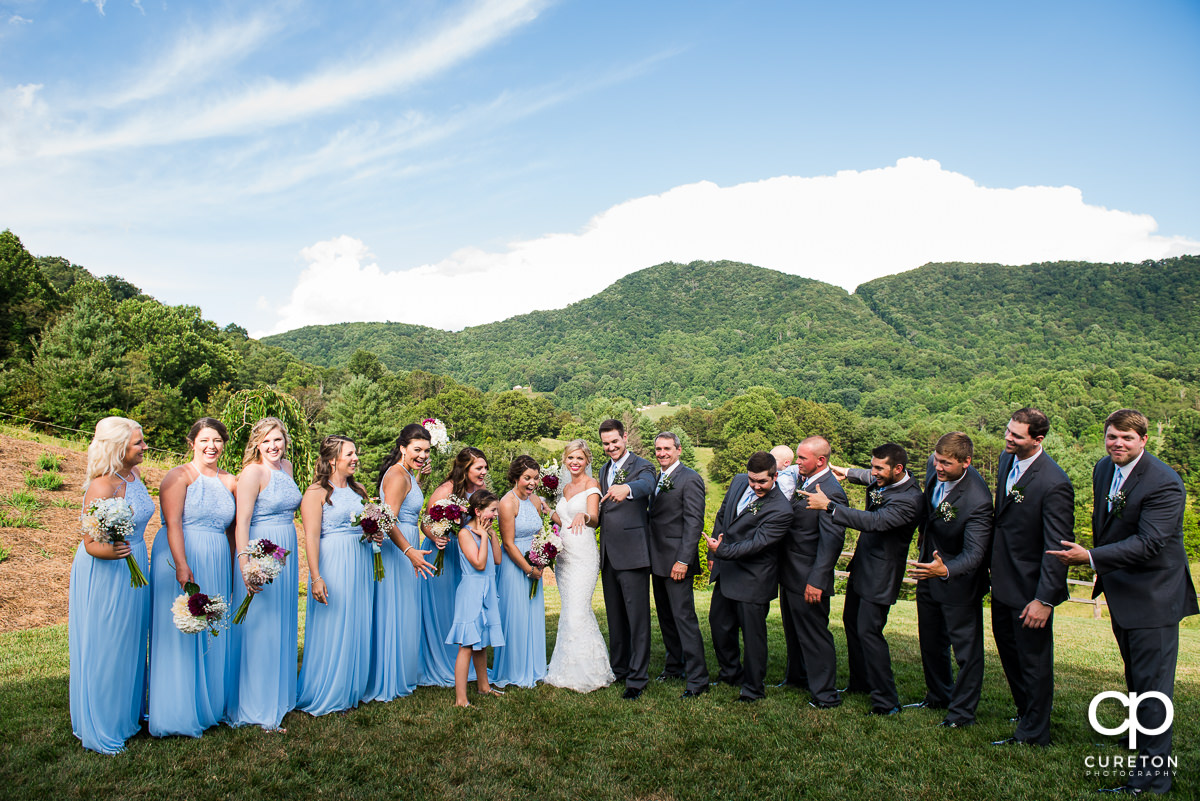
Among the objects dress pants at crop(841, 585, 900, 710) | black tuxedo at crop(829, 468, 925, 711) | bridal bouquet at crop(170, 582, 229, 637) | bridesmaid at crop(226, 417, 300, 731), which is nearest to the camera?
bridal bouquet at crop(170, 582, 229, 637)

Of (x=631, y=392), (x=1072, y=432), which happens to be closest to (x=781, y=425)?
(x=1072, y=432)

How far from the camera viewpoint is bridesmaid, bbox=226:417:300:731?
18.9 feet

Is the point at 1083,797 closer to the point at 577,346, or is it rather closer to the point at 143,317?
the point at 143,317

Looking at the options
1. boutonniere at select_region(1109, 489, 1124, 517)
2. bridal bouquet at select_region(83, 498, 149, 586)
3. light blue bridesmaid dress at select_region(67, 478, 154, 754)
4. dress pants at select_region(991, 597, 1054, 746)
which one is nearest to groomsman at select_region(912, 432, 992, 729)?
dress pants at select_region(991, 597, 1054, 746)

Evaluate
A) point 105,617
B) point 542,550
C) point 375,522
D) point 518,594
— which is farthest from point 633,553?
point 105,617

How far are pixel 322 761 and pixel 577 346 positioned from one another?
415 ft

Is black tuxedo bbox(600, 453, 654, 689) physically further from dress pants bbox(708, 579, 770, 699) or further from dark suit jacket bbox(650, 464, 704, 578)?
dress pants bbox(708, 579, 770, 699)

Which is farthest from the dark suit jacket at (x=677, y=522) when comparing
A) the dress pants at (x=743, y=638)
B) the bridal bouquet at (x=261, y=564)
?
the bridal bouquet at (x=261, y=564)

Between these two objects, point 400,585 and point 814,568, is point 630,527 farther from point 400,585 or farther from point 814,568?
point 400,585

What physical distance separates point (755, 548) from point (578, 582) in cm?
186

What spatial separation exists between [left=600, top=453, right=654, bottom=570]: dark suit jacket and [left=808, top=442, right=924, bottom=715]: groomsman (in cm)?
178

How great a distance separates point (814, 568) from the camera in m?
6.71

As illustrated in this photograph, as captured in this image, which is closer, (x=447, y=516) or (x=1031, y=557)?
(x=1031, y=557)

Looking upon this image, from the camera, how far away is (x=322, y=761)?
17.0 feet
